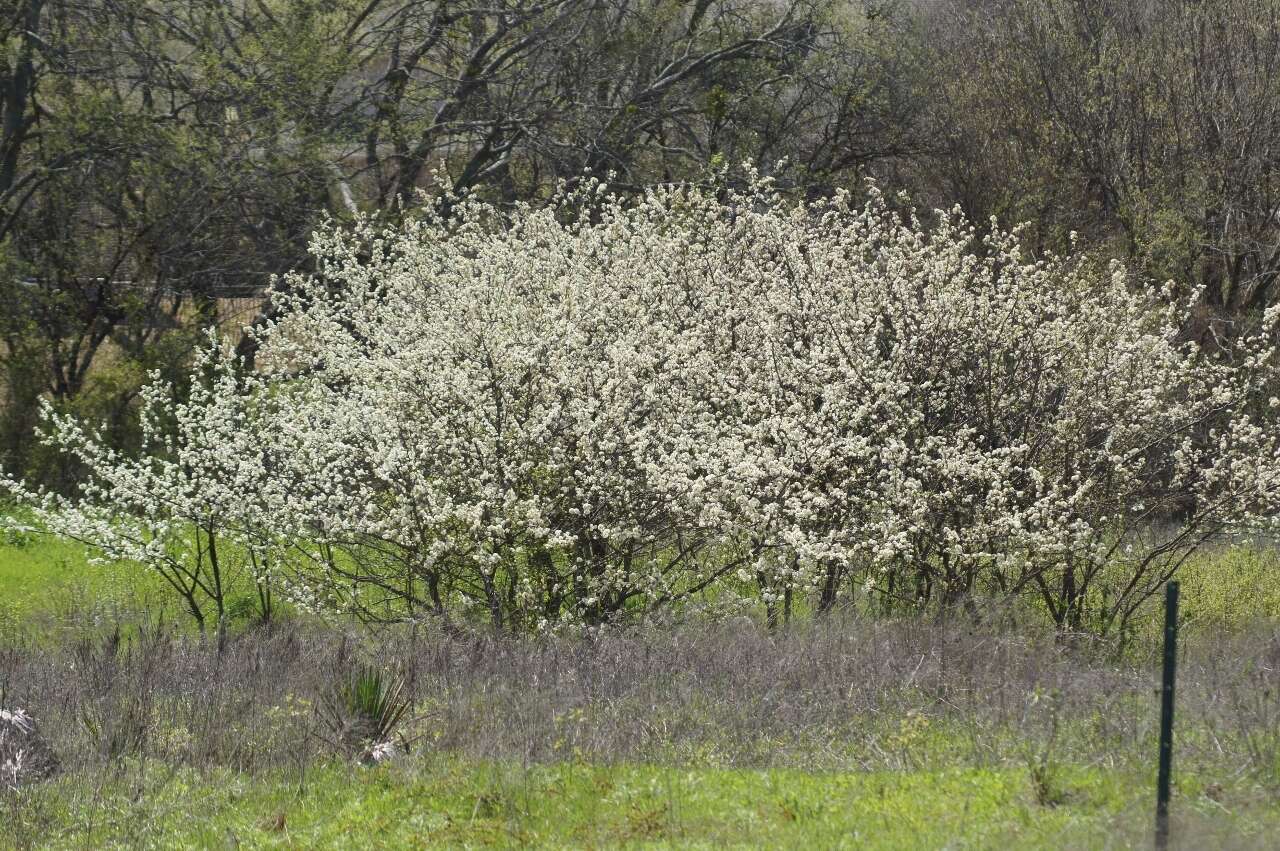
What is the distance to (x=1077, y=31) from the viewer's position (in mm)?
21438

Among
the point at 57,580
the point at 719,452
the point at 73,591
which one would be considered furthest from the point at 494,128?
the point at 719,452

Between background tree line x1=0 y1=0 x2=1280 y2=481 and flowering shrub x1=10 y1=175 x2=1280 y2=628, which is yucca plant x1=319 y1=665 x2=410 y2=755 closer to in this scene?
flowering shrub x1=10 y1=175 x2=1280 y2=628

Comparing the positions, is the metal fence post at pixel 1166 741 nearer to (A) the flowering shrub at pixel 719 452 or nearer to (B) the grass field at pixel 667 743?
(B) the grass field at pixel 667 743

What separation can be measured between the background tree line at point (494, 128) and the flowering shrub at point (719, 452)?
18.1ft

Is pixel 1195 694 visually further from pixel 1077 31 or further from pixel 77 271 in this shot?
pixel 1077 31

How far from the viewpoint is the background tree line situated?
57.1 feet

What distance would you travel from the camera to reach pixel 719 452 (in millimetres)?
10750

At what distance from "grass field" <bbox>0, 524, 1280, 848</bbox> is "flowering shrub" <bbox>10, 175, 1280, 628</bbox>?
0.93m

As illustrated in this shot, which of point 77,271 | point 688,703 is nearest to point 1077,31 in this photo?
point 77,271

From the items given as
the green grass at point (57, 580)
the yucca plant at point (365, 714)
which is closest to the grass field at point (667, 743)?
the yucca plant at point (365, 714)

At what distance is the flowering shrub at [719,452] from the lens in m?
10.4

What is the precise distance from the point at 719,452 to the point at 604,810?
4693 millimetres

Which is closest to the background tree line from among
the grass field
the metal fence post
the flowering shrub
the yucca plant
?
the flowering shrub

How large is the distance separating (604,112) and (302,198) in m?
5.03
